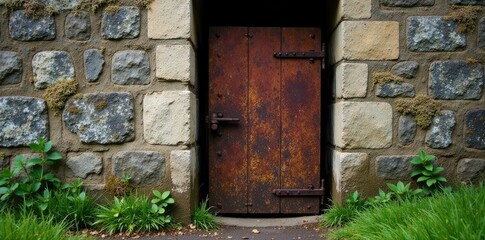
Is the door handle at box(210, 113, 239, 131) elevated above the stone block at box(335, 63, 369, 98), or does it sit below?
below

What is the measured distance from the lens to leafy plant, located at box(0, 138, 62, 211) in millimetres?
2732

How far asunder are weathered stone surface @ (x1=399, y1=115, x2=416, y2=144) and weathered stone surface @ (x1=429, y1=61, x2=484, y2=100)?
0.81ft

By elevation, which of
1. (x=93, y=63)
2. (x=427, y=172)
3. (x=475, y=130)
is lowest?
(x=427, y=172)

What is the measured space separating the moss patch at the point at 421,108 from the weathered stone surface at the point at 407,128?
0.04 meters

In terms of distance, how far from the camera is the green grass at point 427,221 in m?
1.85

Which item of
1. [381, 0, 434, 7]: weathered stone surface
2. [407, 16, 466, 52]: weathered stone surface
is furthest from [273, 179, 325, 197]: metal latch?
[381, 0, 434, 7]: weathered stone surface

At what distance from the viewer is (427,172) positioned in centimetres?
287

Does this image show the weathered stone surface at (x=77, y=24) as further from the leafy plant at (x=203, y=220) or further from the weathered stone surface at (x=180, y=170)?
the leafy plant at (x=203, y=220)

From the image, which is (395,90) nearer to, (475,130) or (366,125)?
(366,125)

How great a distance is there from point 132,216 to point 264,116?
1305mm

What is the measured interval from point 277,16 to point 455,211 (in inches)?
95.7

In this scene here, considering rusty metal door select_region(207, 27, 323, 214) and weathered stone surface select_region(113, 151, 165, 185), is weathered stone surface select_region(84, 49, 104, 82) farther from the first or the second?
rusty metal door select_region(207, 27, 323, 214)

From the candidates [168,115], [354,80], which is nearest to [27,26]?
[168,115]

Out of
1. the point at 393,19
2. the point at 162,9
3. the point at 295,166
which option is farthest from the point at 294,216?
the point at 162,9
